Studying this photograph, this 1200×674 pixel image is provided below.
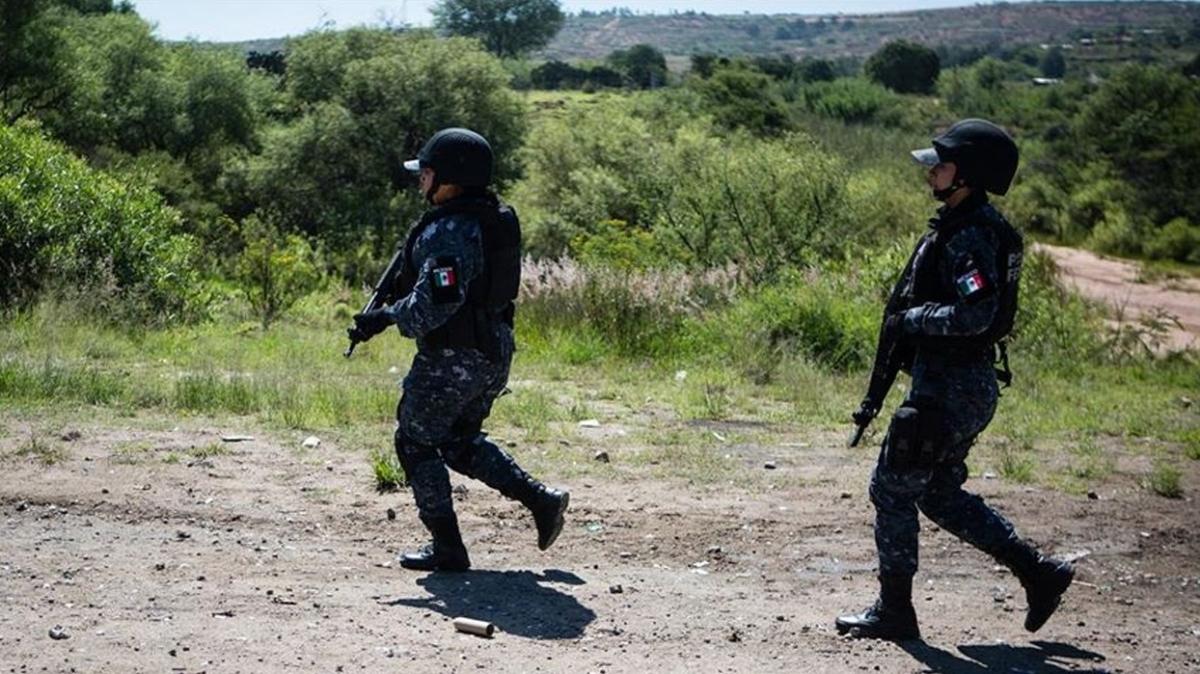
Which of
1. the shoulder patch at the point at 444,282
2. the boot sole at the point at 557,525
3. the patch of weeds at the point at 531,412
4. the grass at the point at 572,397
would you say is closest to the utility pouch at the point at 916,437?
the boot sole at the point at 557,525

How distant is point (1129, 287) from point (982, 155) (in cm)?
3064

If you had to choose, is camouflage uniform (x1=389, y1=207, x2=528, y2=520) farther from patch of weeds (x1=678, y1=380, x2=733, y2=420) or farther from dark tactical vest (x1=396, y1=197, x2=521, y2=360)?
patch of weeds (x1=678, y1=380, x2=733, y2=420)

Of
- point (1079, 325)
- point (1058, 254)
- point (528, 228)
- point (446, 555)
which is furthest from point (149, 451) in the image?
point (1058, 254)

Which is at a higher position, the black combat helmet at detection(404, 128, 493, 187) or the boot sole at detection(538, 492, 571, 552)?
the black combat helmet at detection(404, 128, 493, 187)

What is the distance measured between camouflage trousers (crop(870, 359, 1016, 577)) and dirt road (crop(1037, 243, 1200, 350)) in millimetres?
21149

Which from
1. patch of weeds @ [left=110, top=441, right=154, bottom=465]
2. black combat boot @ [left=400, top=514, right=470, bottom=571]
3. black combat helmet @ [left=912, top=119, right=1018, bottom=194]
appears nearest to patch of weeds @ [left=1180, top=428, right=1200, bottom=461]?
black combat helmet @ [left=912, top=119, right=1018, bottom=194]

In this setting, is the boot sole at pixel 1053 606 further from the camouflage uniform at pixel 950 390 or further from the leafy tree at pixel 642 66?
the leafy tree at pixel 642 66

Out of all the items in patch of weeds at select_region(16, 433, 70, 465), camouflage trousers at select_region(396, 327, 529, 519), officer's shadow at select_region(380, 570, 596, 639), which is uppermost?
camouflage trousers at select_region(396, 327, 529, 519)

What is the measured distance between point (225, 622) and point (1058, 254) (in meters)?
36.9

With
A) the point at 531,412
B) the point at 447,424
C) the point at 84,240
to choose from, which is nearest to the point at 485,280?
the point at 447,424

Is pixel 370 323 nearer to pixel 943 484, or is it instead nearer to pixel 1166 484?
pixel 943 484

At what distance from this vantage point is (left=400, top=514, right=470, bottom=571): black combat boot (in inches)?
253

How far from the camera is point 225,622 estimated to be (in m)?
5.62

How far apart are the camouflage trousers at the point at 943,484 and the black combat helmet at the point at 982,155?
2.23 ft
